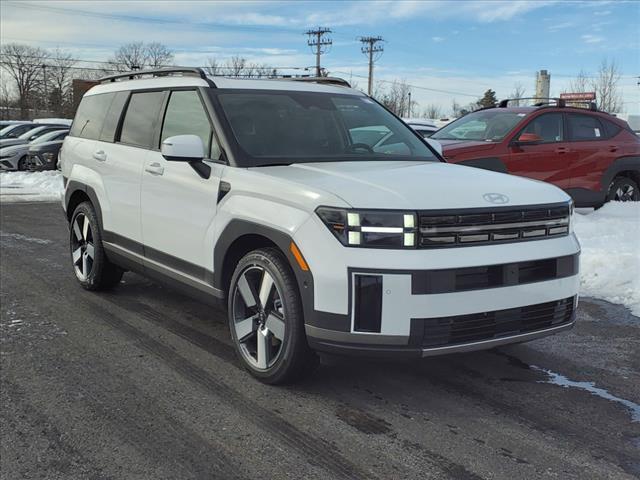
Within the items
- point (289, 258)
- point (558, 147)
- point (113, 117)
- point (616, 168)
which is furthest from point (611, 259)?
point (113, 117)

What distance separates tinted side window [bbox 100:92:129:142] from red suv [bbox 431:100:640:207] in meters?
4.77

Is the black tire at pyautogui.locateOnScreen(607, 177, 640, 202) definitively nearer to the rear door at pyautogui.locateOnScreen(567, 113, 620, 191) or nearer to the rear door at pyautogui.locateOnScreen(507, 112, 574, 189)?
the rear door at pyautogui.locateOnScreen(567, 113, 620, 191)

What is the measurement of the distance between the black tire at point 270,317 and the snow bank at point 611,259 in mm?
3569

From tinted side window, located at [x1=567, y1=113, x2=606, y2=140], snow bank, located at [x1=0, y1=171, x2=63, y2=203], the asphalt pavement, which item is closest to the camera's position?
the asphalt pavement

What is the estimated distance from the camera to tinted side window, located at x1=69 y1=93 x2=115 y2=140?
19.6ft

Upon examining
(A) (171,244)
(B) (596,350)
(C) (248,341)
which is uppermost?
(A) (171,244)

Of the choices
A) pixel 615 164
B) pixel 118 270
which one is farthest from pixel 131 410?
pixel 615 164

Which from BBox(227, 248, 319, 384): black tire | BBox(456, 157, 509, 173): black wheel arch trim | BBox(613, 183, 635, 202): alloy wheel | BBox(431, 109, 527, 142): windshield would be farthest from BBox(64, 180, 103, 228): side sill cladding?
BBox(613, 183, 635, 202): alloy wheel

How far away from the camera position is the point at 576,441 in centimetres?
317

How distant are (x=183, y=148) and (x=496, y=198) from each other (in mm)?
1965

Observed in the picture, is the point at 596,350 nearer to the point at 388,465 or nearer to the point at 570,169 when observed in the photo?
the point at 388,465

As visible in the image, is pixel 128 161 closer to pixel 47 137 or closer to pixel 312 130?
pixel 312 130

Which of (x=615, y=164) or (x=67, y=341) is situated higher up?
(x=615, y=164)

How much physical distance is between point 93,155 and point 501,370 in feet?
13.3
